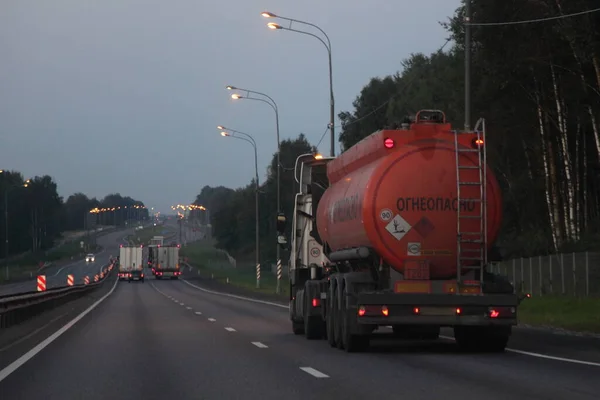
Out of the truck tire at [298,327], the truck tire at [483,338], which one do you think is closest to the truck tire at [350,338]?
the truck tire at [483,338]

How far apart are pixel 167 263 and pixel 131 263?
5.11 metres

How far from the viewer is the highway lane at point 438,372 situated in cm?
1345

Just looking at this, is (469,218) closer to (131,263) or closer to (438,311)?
(438,311)

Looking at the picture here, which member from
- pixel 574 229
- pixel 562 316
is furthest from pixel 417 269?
pixel 574 229

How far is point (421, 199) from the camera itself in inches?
765

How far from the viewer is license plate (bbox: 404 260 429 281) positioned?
1953 centimetres

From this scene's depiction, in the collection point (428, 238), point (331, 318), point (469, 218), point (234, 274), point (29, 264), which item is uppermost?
point (469, 218)

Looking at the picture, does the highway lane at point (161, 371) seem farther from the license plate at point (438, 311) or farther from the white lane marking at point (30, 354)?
the license plate at point (438, 311)

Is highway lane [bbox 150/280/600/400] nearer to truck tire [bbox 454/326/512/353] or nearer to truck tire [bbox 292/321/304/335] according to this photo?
truck tire [bbox 454/326/512/353]

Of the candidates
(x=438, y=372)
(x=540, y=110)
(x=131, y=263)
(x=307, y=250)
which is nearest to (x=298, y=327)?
(x=307, y=250)

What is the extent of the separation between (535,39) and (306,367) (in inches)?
1082

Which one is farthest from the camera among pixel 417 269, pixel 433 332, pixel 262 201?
pixel 262 201

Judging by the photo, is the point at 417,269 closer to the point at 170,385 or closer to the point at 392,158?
the point at 392,158

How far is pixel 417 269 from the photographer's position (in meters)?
19.5
